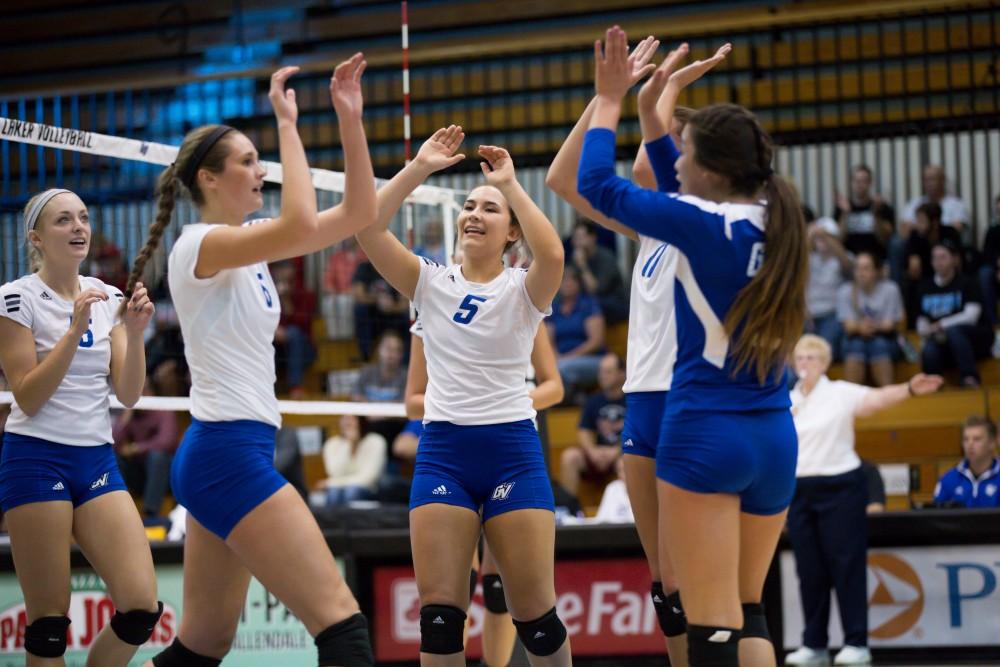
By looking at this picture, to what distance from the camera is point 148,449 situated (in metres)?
10.8

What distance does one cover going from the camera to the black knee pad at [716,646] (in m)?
3.51

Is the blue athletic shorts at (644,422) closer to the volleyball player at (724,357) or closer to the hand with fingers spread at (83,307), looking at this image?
the volleyball player at (724,357)

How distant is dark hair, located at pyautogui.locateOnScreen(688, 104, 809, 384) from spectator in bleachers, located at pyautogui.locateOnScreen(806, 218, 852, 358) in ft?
25.5

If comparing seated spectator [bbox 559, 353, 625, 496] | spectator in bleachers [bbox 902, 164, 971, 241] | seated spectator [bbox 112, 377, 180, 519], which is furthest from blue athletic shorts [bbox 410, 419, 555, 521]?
spectator in bleachers [bbox 902, 164, 971, 241]

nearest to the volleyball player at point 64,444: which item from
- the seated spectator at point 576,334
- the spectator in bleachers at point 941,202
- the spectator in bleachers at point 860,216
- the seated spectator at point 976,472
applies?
the seated spectator at point 976,472

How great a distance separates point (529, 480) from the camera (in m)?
4.68

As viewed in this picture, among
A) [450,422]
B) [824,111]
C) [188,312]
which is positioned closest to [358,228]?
[188,312]

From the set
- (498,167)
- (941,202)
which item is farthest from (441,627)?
(941,202)

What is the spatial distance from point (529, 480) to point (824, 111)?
9488 millimetres

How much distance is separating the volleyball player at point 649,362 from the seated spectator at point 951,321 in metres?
6.68

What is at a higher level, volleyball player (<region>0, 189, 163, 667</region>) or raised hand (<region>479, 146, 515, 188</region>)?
raised hand (<region>479, 146, 515, 188</region>)

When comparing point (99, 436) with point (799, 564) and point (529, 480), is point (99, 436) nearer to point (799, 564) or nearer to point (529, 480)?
point (529, 480)

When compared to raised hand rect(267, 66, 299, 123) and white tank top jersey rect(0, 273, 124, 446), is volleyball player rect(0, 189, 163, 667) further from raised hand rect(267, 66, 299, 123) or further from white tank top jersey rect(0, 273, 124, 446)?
raised hand rect(267, 66, 299, 123)

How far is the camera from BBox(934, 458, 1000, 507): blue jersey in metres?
8.42
